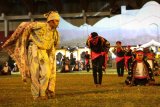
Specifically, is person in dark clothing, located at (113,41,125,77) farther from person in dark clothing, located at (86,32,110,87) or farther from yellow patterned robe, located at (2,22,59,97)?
yellow patterned robe, located at (2,22,59,97)

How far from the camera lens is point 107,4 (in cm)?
5584

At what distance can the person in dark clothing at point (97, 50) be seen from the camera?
48.5 feet

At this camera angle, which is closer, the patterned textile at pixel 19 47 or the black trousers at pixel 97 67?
the patterned textile at pixel 19 47

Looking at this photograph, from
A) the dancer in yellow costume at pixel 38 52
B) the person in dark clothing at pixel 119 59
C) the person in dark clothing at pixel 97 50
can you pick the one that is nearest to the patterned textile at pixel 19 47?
the dancer in yellow costume at pixel 38 52

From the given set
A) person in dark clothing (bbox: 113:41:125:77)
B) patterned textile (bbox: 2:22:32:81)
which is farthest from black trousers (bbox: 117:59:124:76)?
patterned textile (bbox: 2:22:32:81)

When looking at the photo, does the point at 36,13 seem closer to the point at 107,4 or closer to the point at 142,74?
the point at 107,4

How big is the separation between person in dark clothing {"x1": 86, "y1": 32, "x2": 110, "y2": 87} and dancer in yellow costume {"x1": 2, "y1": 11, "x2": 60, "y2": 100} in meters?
4.55

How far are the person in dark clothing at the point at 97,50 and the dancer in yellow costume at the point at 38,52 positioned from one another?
4.55 metres

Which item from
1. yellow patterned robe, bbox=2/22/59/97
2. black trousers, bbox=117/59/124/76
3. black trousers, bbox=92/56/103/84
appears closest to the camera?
yellow patterned robe, bbox=2/22/59/97

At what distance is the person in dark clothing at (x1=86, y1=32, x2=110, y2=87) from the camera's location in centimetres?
1478

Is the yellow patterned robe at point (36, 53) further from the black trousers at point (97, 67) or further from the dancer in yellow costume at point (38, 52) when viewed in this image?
the black trousers at point (97, 67)

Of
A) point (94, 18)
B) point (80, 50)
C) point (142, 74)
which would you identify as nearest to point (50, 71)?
point (142, 74)

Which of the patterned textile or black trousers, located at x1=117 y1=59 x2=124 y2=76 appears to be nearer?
the patterned textile

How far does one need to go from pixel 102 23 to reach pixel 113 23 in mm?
1640
